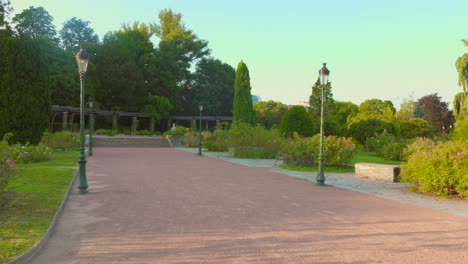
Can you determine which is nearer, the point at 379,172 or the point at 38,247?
the point at 38,247

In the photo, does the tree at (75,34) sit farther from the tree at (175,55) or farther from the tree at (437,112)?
the tree at (437,112)

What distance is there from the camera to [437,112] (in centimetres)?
5941

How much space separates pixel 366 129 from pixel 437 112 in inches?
1263

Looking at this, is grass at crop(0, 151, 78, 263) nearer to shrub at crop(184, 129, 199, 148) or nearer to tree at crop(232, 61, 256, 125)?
tree at crop(232, 61, 256, 125)

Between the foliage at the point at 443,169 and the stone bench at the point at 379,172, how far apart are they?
8.60 ft

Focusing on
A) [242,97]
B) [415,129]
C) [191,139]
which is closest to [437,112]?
[415,129]

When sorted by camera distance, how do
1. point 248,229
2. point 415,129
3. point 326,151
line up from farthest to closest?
point 415,129, point 326,151, point 248,229

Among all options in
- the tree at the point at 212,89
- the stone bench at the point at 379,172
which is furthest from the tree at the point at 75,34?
the stone bench at the point at 379,172

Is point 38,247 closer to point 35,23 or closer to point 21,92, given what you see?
point 21,92

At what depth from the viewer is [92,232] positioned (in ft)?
21.2

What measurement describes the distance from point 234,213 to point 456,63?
29024 millimetres

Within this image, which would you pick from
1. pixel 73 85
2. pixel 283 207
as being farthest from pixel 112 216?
pixel 73 85

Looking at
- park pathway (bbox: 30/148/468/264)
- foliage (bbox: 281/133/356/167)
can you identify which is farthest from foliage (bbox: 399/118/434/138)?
park pathway (bbox: 30/148/468/264)

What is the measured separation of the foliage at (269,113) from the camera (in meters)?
62.6
